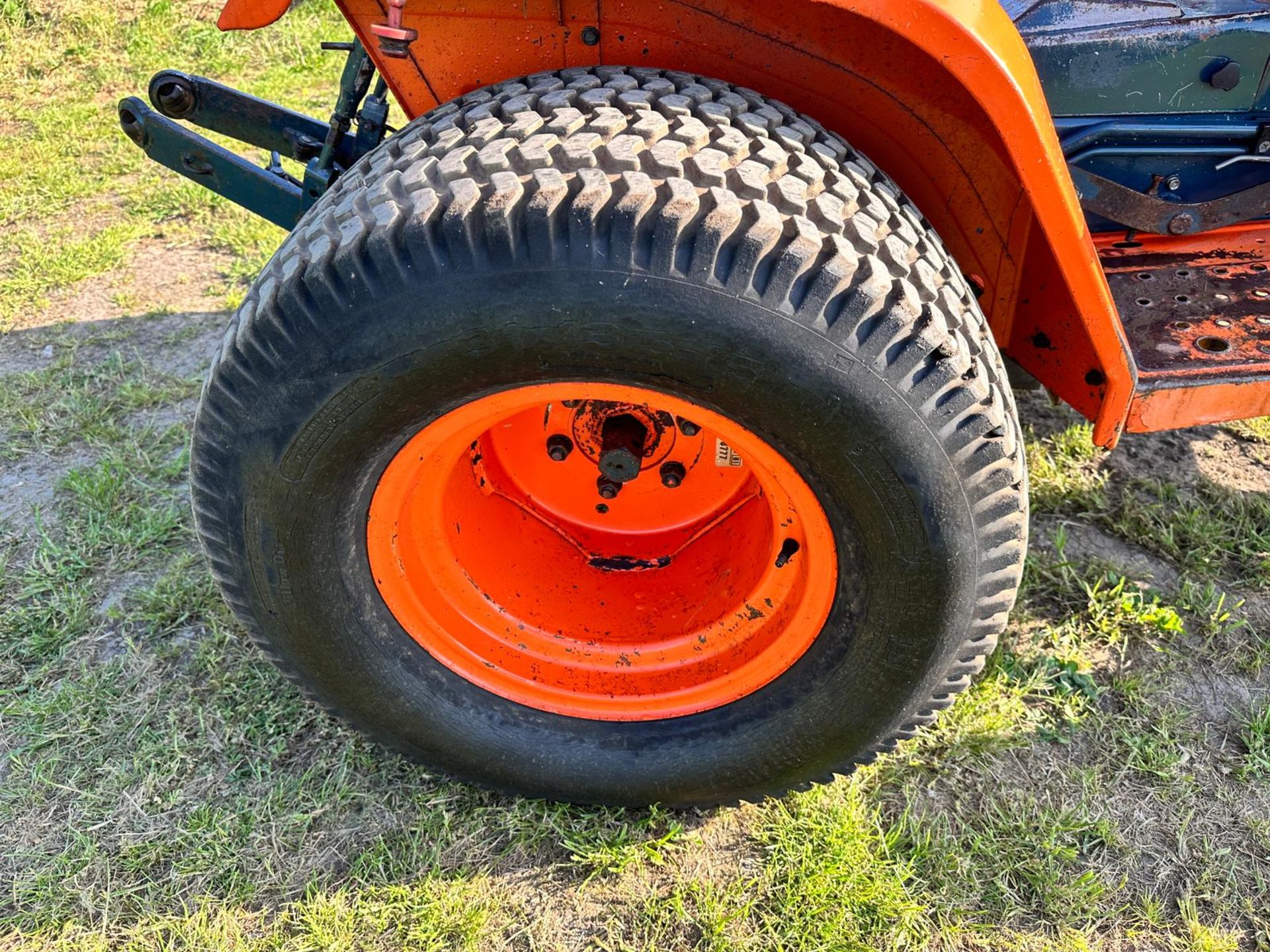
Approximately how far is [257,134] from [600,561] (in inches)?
60.5

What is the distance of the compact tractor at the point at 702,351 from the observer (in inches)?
58.7

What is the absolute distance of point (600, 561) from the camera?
88.3 inches

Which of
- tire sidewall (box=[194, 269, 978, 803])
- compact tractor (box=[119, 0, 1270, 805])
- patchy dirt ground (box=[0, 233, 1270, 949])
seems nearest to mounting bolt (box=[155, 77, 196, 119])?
compact tractor (box=[119, 0, 1270, 805])

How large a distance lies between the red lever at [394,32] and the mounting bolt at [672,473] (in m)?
0.93

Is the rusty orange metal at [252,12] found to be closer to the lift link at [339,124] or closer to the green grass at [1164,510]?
the lift link at [339,124]

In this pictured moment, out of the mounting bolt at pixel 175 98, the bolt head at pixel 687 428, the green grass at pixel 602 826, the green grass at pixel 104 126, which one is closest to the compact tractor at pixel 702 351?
the bolt head at pixel 687 428

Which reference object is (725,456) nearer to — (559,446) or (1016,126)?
(559,446)

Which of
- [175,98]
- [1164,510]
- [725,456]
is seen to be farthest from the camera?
[1164,510]

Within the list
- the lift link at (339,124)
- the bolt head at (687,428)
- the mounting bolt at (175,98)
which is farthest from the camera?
the mounting bolt at (175,98)

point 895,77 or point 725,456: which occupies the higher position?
point 895,77

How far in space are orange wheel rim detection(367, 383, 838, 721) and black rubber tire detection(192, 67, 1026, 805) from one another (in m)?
0.10

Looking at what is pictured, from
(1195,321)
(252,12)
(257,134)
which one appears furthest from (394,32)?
(1195,321)

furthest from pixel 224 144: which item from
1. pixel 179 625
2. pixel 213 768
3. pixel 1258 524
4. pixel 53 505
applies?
pixel 1258 524

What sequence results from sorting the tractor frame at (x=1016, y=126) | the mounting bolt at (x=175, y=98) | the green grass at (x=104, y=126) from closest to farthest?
1. the tractor frame at (x=1016, y=126)
2. the mounting bolt at (x=175, y=98)
3. the green grass at (x=104, y=126)
